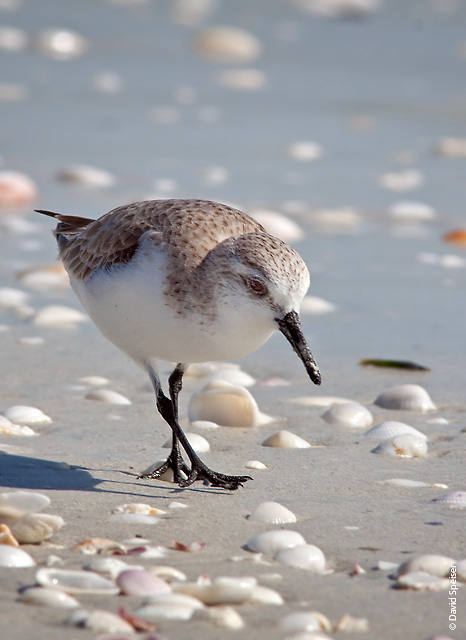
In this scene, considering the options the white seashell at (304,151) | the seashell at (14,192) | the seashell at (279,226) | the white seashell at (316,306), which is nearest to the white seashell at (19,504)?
the white seashell at (316,306)

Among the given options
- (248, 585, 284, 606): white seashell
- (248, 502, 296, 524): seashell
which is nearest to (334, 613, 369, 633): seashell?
(248, 585, 284, 606): white seashell

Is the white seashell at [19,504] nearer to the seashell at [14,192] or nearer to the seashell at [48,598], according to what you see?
the seashell at [48,598]

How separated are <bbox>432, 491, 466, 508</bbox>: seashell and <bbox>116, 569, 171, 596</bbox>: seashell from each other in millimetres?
1275

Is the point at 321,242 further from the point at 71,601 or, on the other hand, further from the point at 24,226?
the point at 71,601

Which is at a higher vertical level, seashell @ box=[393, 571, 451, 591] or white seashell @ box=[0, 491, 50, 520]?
white seashell @ box=[0, 491, 50, 520]

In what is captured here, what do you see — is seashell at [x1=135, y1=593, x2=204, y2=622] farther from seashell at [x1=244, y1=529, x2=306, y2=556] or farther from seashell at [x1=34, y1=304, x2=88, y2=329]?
seashell at [x1=34, y1=304, x2=88, y2=329]

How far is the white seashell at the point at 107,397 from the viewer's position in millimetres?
4605

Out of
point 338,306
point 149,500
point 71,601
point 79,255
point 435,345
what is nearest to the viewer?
point 71,601

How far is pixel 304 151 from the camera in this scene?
970 cm

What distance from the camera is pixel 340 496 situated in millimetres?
3617

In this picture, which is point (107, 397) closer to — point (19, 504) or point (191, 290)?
point (191, 290)

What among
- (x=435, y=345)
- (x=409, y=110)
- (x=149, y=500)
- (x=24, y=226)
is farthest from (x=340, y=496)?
(x=409, y=110)

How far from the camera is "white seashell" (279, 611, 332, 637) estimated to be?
2.48 metres

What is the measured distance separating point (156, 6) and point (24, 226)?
31.6 feet
